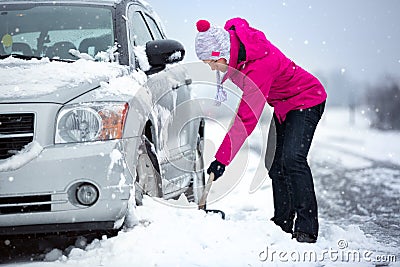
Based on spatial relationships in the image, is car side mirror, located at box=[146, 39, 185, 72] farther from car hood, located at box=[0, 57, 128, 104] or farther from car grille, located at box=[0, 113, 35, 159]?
car grille, located at box=[0, 113, 35, 159]

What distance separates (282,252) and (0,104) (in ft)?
6.45

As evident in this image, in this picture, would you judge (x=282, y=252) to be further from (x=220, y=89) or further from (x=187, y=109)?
(x=187, y=109)

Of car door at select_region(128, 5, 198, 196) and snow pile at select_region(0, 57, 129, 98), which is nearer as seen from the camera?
snow pile at select_region(0, 57, 129, 98)

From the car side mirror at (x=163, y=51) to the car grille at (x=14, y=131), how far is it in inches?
51.9

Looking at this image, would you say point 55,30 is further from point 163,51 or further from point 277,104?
point 277,104

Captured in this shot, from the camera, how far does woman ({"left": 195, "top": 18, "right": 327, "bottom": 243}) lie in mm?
4297

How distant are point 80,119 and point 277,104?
1613 millimetres

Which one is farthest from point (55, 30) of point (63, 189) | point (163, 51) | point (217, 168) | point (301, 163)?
point (301, 163)

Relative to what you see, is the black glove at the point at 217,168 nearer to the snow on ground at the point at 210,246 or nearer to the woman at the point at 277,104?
the woman at the point at 277,104

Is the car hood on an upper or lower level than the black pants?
upper

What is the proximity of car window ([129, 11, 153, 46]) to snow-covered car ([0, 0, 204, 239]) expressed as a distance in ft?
0.10

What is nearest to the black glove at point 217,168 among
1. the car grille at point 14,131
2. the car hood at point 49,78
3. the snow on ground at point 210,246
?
the snow on ground at point 210,246

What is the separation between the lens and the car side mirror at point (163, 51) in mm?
4945

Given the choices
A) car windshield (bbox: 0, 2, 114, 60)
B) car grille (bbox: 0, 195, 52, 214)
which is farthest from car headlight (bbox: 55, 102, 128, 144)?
car windshield (bbox: 0, 2, 114, 60)
